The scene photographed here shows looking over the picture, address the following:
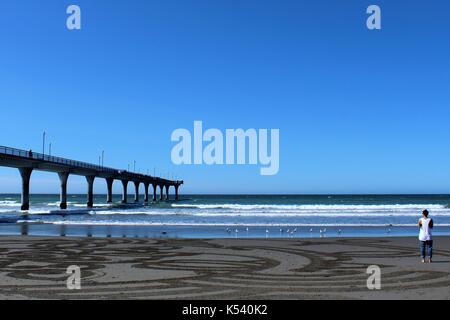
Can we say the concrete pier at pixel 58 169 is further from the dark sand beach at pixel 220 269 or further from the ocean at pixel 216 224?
the dark sand beach at pixel 220 269

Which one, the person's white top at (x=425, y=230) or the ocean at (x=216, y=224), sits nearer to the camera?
the person's white top at (x=425, y=230)

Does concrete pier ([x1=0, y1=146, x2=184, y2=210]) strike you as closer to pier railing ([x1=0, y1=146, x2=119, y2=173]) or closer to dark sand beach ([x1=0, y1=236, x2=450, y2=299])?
pier railing ([x1=0, y1=146, x2=119, y2=173])

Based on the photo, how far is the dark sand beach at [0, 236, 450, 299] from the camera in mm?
10445

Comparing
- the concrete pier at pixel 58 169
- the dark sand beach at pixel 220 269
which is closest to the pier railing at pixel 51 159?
the concrete pier at pixel 58 169

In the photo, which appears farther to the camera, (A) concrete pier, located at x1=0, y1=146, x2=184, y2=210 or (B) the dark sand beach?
(A) concrete pier, located at x1=0, y1=146, x2=184, y2=210

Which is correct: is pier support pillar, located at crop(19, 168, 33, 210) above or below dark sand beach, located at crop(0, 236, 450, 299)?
above

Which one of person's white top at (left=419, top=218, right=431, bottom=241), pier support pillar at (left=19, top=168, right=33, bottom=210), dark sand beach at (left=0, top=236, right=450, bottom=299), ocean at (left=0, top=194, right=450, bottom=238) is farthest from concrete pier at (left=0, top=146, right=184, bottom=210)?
person's white top at (left=419, top=218, right=431, bottom=241)

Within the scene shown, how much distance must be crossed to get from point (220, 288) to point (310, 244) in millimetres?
11375

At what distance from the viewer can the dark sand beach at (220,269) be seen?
10.4 metres

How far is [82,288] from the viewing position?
10.9 meters

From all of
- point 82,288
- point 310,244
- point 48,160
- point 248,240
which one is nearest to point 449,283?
point 82,288

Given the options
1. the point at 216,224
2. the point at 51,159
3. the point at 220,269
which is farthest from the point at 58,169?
the point at 220,269
